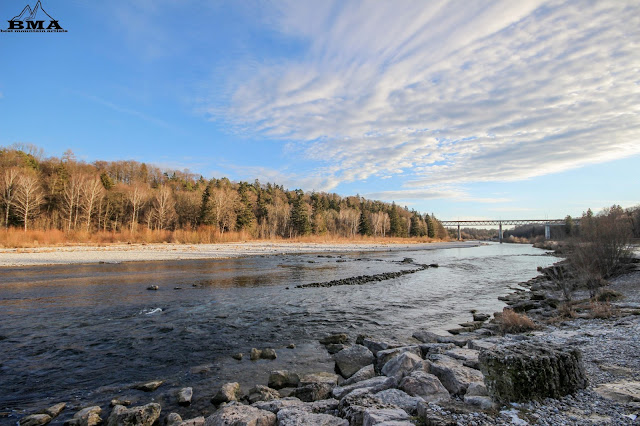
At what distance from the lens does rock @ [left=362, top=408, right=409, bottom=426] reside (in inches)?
148

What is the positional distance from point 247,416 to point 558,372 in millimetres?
4284

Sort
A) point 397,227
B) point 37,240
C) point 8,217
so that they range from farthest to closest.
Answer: point 397,227
point 8,217
point 37,240

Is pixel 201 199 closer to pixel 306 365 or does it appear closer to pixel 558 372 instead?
pixel 306 365

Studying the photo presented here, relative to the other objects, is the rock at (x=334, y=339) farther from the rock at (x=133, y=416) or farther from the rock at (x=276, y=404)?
the rock at (x=133, y=416)

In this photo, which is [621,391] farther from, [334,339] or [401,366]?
[334,339]

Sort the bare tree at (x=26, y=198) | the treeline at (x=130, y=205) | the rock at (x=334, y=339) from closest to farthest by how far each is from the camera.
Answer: the rock at (x=334, y=339) → the bare tree at (x=26, y=198) → the treeline at (x=130, y=205)

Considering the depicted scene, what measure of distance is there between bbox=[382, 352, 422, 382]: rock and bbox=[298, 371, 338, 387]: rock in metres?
1.06

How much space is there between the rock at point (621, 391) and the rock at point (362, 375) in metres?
3.65

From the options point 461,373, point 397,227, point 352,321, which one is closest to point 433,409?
point 461,373

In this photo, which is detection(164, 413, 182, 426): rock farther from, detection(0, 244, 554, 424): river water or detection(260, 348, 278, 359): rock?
detection(260, 348, 278, 359): rock

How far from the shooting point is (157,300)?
13.8 meters

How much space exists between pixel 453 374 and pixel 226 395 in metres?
4.01

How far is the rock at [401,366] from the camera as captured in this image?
5984mm

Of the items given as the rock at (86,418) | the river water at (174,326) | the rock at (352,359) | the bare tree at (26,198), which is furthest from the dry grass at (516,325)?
the bare tree at (26,198)
